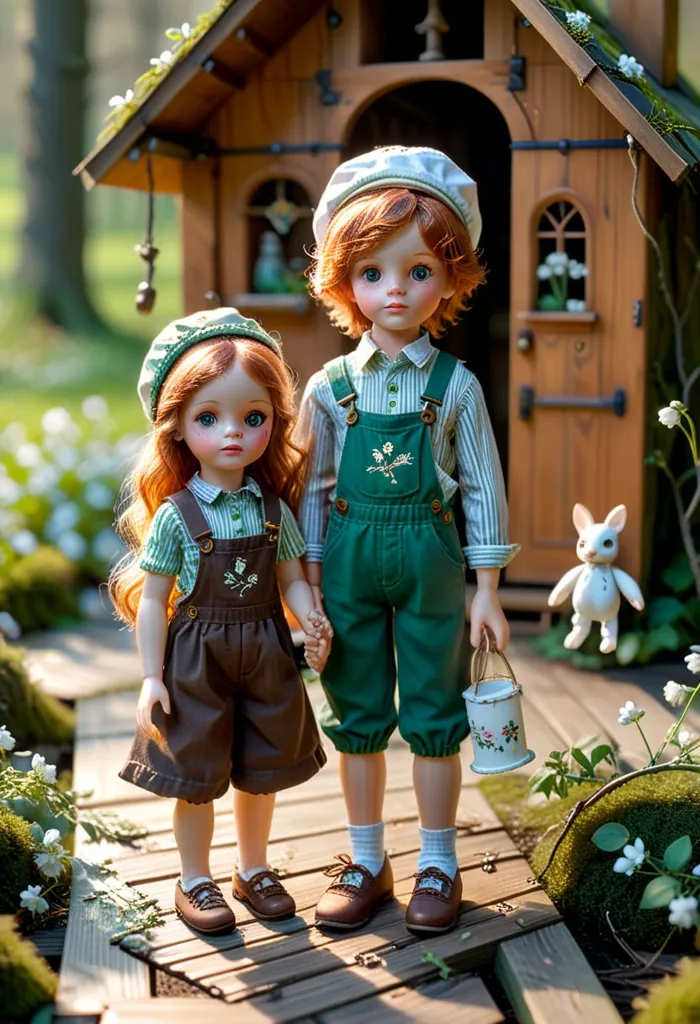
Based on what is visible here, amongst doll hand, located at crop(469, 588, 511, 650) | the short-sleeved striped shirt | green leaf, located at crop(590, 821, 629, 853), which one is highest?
the short-sleeved striped shirt

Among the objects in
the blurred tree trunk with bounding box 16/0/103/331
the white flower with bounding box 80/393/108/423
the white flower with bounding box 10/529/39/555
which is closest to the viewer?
the white flower with bounding box 10/529/39/555

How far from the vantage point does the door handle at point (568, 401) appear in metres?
6.11

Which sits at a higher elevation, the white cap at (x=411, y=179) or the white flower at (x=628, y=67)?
the white flower at (x=628, y=67)

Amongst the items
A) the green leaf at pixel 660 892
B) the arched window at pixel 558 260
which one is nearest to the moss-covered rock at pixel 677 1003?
the green leaf at pixel 660 892

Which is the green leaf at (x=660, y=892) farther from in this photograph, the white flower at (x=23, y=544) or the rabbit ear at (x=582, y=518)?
the white flower at (x=23, y=544)

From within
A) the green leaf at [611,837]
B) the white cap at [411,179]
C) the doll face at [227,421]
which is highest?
the white cap at [411,179]

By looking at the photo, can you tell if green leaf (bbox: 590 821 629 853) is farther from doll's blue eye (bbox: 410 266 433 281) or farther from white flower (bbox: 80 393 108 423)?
white flower (bbox: 80 393 108 423)

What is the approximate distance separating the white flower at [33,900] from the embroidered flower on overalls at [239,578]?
105 cm

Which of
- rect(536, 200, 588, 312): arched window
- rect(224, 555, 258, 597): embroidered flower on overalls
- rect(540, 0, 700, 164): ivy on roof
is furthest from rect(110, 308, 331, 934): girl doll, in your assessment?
rect(536, 200, 588, 312): arched window

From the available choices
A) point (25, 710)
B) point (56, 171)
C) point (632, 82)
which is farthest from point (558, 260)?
point (56, 171)

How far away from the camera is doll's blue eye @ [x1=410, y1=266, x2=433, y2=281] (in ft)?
12.3

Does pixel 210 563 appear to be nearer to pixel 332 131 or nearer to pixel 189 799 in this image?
pixel 189 799

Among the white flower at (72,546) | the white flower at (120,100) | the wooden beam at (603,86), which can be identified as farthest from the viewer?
the white flower at (72,546)

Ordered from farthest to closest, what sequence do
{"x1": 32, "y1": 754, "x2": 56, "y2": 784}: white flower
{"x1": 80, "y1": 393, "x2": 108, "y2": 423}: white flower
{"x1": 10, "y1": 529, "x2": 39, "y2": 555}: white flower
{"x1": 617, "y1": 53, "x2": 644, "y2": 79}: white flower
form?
{"x1": 80, "y1": 393, "x2": 108, "y2": 423}: white flower, {"x1": 10, "y1": 529, "x2": 39, "y2": 555}: white flower, {"x1": 617, "y1": 53, "x2": 644, "y2": 79}: white flower, {"x1": 32, "y1": 754, "x2": 56, "y2": 784}: white flower
